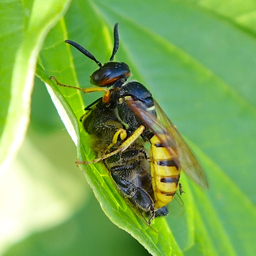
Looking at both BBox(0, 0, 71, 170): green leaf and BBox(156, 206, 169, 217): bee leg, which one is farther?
BBox(156, 206, 169, 217): bee leg

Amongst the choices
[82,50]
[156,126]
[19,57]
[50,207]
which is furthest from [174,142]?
[50,207]

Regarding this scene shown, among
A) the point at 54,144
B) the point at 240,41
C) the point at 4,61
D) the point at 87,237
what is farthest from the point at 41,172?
the point at 4,61

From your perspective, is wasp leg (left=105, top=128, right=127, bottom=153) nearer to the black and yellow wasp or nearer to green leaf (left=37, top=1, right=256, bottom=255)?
the black and yellow wasp

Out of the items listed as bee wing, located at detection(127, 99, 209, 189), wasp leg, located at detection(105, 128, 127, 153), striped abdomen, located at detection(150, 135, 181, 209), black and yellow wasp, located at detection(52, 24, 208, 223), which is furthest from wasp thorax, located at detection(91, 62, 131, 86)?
striped abdomen, located at detection(150, 135, 181, 209)

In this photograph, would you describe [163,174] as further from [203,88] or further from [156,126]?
[203,88]

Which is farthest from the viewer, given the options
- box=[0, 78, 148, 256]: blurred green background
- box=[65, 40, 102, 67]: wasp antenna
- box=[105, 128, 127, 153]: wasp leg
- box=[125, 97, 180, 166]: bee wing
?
box=[0, 78, 148, 256]: blurred green background

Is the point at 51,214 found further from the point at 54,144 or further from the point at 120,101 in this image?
the point at 120,101

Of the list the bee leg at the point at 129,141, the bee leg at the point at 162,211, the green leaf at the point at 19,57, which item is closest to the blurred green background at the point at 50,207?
the bee leg at the point at 129,141
